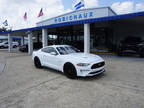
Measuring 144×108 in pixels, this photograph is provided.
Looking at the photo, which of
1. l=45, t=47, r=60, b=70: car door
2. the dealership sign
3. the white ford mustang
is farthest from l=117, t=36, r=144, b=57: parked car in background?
l=45, t=47, r=60, b=70: car door

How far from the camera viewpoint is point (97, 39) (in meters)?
15.3

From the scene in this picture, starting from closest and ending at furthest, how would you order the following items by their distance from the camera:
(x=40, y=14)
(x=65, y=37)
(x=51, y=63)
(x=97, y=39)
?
(x=51, y=63), (x=97, y=39), (x=40, y=14), (x=65, y=37)

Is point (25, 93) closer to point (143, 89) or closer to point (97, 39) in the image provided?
point (143, 89)

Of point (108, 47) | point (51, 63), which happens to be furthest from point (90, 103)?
point (108, 47)

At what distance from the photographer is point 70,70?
473 cm

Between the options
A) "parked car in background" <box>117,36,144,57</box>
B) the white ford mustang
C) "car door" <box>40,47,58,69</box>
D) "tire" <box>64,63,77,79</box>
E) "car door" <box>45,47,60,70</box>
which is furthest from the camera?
"parked car in background" <box>117,36,144,57</box>

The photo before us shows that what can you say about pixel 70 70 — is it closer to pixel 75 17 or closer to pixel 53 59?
pixel 53 59

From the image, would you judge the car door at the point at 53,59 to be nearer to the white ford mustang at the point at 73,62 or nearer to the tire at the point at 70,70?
the white ford mustang at the point at 73,62

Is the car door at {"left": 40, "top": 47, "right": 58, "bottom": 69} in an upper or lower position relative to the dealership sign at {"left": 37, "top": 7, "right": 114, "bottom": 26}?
lower

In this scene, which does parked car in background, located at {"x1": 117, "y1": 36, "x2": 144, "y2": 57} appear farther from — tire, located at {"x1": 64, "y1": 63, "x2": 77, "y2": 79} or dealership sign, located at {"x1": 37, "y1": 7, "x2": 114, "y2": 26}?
tire, located at {"x1": 64, "y1": 63, "x2": 77, "y2": 79}

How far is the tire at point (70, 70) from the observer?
4.60 meters

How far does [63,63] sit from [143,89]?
3.21 metres

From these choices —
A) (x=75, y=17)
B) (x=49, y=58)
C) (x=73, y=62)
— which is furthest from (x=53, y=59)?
(x=75, y=17)

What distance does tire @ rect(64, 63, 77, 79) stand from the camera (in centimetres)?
460
